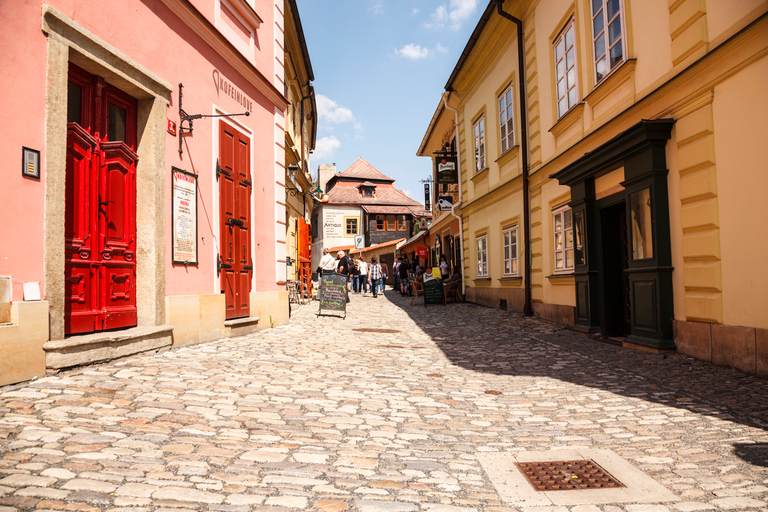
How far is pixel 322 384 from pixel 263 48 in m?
7.49

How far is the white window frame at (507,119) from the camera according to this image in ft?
43.5

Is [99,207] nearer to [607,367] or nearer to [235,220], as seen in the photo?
[235,220]

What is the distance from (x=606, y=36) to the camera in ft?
27.8

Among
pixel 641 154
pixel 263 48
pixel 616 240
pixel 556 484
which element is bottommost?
pixel 556 484

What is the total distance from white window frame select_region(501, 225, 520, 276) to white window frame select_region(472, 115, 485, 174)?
9.07ft

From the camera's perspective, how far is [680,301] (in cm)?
667

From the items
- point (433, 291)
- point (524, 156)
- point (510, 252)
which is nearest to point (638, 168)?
point (524, 156)

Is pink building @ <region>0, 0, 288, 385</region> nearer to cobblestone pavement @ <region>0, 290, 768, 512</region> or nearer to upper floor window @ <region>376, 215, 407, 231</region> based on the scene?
cobblestone pavement @ <region>0, 290, 768, 512</region>

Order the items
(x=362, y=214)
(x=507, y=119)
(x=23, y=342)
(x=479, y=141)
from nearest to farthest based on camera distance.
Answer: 1. (x=23, y=342)
2. (x=507, y=119)
3. (x=479, y=141)
4. (x=362, y=214)

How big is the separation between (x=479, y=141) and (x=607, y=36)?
26.0 ft

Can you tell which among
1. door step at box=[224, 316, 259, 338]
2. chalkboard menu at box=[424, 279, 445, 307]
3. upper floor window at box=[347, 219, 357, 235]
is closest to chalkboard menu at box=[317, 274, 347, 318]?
door step at box=[224, 316, 259, 338]

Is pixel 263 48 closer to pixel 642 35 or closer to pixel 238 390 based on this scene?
pixel 642 35

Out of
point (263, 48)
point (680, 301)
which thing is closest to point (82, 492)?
point (680, 301)

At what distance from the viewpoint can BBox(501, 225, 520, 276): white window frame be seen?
533 inches
